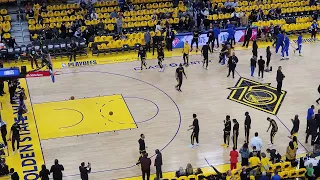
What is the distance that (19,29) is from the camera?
112 feet

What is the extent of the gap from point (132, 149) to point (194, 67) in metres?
8.94

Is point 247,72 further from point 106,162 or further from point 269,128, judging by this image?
point 106,162

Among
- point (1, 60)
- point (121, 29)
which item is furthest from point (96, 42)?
point (1, 60)

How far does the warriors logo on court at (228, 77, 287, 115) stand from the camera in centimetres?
2556

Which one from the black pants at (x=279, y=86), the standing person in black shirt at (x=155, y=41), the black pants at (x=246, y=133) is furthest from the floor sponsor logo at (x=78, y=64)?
the black pants at (x=246, y=133)

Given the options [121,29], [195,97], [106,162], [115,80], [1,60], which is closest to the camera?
[106,162]

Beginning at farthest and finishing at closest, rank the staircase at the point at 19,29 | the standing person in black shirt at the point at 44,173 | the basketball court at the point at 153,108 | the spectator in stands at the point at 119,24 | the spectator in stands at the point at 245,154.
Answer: the spectator in stands at the point at 119,24 < the staircase at the point at 19,29 < the basketball court at the point at 153,108 < the spectator in stands at the point at 245,154 < the standing person in black shirt at the point at 44,173

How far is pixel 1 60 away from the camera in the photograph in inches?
1198

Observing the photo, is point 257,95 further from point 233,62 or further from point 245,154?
point 245,154

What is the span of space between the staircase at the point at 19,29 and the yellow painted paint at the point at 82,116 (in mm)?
8645

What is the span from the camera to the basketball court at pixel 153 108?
21.8 m

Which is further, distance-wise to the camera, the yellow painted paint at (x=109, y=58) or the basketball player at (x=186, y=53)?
the yellow painted paint at (x=109, y=58)

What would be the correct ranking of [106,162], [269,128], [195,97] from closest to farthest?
[106,162], [269,128], [195,97]

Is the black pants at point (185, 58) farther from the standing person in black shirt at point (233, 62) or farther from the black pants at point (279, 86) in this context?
the black pants at point (279, 86)
